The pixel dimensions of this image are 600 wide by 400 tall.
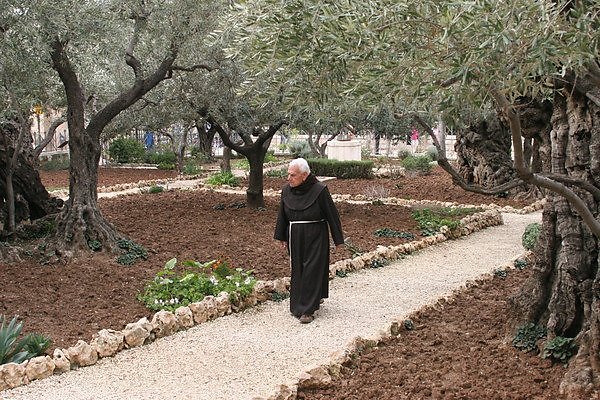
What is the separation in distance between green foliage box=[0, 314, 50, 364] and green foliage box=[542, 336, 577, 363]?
4307 mm

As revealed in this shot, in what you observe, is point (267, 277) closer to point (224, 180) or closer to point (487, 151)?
point (487, 151)

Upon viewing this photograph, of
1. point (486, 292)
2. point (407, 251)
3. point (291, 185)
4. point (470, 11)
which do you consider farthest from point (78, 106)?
point (470, 11)

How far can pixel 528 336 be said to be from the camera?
21.5 feet

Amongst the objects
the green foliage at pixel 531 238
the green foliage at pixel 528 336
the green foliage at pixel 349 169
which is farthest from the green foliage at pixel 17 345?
the green foliage at pixel 349 169

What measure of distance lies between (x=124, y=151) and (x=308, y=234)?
75.7ft

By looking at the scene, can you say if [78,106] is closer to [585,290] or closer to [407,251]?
[407,251]

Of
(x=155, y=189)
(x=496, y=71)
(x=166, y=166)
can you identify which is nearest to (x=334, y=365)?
(x=496, y=71)

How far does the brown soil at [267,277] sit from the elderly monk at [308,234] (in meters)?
1.17

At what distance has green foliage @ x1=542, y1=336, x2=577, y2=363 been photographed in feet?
19.8

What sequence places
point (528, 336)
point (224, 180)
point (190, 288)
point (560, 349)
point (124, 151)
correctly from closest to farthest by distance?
point (560, 349)
point (528, 336)
point (190, 288)
point (224, 180)
point (124, 151)

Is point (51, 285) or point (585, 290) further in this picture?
point (51, 285)

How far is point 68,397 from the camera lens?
599 centimetres

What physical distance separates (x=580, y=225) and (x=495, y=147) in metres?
14.3

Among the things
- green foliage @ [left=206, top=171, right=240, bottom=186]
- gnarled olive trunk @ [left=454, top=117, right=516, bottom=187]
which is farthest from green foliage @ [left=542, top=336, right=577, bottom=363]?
green foliage @ [left=206, top=171, right=240, bottom=186]
